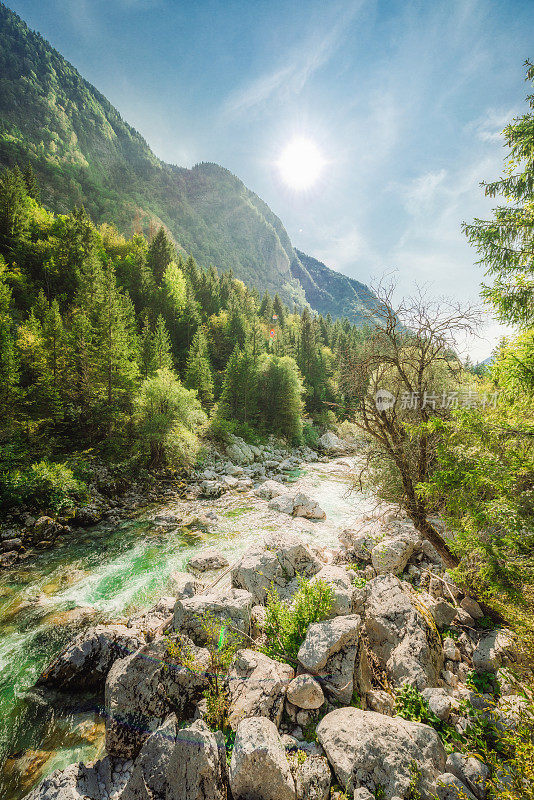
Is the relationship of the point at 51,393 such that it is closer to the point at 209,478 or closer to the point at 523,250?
the point at 209,478

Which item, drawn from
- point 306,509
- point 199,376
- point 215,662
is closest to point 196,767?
point 215,662

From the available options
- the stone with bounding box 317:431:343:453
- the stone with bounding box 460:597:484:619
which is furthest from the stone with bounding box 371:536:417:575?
the stone with bounding box 317:431:343:453

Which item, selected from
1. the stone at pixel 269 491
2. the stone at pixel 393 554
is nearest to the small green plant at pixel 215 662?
the stone at pixel 393 554

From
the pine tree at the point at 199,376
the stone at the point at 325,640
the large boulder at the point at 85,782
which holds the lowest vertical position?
the large boulder at the point at 85,782

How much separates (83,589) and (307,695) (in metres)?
7.92

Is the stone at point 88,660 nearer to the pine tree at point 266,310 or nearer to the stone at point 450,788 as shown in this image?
the stone at point 450,788

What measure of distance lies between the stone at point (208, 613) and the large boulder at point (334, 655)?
4.64 ft

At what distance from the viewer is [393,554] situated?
7.81m

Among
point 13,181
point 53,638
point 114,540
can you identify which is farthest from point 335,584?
point 13,181

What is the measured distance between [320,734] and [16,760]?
16.2 feet

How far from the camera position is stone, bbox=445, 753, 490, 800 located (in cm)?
308

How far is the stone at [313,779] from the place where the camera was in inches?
125

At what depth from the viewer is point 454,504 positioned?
14.8ft

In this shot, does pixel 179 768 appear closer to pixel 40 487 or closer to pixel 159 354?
pixel 40 487
